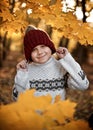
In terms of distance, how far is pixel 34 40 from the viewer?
6.65ft

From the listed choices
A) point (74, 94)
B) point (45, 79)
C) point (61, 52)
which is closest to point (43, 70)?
point (45, 79)

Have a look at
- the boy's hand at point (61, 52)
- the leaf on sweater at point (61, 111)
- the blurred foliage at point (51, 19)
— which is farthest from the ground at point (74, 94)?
the leaf on sweater at point (61, 111)

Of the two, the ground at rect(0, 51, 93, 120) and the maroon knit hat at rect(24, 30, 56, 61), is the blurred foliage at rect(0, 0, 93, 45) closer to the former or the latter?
the maroon knit hat at rect(24, 30, 56, 61)

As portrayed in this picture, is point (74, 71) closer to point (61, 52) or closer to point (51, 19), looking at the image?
point (61, 52)

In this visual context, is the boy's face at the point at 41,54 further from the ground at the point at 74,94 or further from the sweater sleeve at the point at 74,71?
the ground at the point at 74,94

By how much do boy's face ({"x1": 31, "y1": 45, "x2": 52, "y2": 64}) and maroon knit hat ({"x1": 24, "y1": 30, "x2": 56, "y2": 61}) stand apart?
22mm

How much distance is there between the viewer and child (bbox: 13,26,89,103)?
6.63 feet

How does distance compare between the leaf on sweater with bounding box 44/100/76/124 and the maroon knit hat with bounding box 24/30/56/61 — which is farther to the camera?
the maroon knit hat with bounding box 24/30/56/61

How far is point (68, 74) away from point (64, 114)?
0.72m

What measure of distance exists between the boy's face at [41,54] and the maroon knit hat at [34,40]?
0.07ft

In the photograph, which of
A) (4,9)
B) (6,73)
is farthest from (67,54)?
(6,73)

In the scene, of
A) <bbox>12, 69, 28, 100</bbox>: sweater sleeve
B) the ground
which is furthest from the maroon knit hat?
the ground

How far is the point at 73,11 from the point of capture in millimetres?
2268

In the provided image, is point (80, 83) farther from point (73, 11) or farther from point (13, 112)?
point (13, 112)
